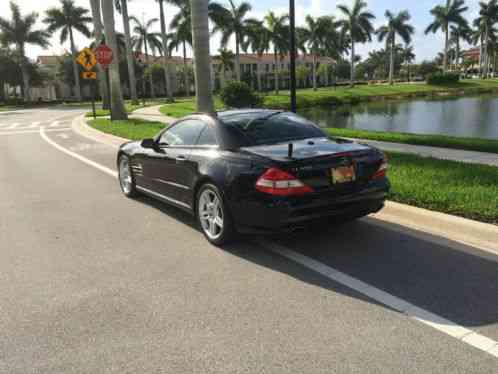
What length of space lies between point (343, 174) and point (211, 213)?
1.59 meters

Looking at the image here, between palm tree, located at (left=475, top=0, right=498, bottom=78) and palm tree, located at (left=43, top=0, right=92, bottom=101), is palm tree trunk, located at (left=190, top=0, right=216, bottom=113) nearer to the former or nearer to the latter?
palm tree, located at (left=43, top=0, right=92, bottom=101)

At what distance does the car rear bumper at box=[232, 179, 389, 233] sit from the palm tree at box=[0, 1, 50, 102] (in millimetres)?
66035

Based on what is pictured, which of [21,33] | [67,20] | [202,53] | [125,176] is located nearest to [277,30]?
[67,20]

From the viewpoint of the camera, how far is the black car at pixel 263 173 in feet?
15.1

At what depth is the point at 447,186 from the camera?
675cm

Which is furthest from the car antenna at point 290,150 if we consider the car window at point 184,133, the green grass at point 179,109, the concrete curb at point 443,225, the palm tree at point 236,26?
the palm tree at point 236,26

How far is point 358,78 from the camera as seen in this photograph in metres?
166

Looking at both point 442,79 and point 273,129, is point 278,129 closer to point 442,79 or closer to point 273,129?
point 273,129

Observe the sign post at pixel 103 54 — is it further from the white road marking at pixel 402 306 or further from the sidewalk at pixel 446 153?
the white road marking at pixel 402 306

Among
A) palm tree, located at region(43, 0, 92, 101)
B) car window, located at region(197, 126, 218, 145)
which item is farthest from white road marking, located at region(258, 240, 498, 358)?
palm tree, located at region(43, 0, 92, 101)

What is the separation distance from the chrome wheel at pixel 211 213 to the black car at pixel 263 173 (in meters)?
0.01

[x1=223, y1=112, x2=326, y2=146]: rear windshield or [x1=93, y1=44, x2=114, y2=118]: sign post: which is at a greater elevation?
[x1=93, y1=44, x2=114, y2=118]: sign post

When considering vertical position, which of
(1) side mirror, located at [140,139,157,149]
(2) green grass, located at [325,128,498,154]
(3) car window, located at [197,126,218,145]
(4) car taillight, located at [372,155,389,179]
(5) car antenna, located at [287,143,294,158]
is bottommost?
(2) green grass, located at [325,128,498,154]

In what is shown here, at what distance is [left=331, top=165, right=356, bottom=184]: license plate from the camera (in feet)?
15.6
